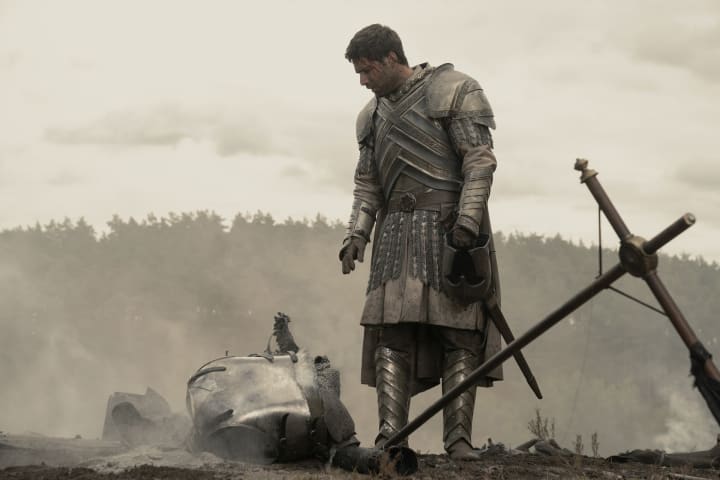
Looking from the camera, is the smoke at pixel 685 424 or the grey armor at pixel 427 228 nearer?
the grey armor at pixel 427 228

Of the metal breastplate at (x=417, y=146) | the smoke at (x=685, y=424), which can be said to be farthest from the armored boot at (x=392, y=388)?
the smoke at (x=685, y=424)

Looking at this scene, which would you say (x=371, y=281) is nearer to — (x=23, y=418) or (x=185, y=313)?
(x=23, y=418)

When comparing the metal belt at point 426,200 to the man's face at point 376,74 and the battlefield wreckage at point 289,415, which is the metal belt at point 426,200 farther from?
the man's face at point 376,74

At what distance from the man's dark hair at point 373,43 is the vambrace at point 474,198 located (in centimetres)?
106

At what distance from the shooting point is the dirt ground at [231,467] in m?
5.81

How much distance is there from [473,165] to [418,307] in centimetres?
102

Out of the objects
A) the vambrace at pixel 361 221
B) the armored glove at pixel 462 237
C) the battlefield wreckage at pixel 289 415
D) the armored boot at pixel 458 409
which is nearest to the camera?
the battlefield wreckage at pixel 289 415

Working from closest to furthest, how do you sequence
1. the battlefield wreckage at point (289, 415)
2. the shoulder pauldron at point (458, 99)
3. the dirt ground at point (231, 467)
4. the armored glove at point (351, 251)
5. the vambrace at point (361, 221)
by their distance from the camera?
the dirt ground at point (231, 467) < the battlefield wreckage at point (289, 415) < the shoulder pauldron at point (458, 99) < the armored glove at point (351, 251) < the vambrace at point (361, 221)

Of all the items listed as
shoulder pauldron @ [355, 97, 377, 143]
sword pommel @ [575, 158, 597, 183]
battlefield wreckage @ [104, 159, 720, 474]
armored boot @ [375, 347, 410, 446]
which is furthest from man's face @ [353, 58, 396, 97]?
sword pommel @ [575, 158, 597, 183]

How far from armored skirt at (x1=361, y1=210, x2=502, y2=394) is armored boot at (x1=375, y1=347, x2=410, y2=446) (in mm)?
80

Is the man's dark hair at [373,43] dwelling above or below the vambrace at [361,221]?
above

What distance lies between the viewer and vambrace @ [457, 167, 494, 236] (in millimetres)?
Result: 6898

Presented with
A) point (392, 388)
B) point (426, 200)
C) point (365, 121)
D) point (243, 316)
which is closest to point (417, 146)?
point (426, 200)

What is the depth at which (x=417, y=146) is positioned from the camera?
7281mm
